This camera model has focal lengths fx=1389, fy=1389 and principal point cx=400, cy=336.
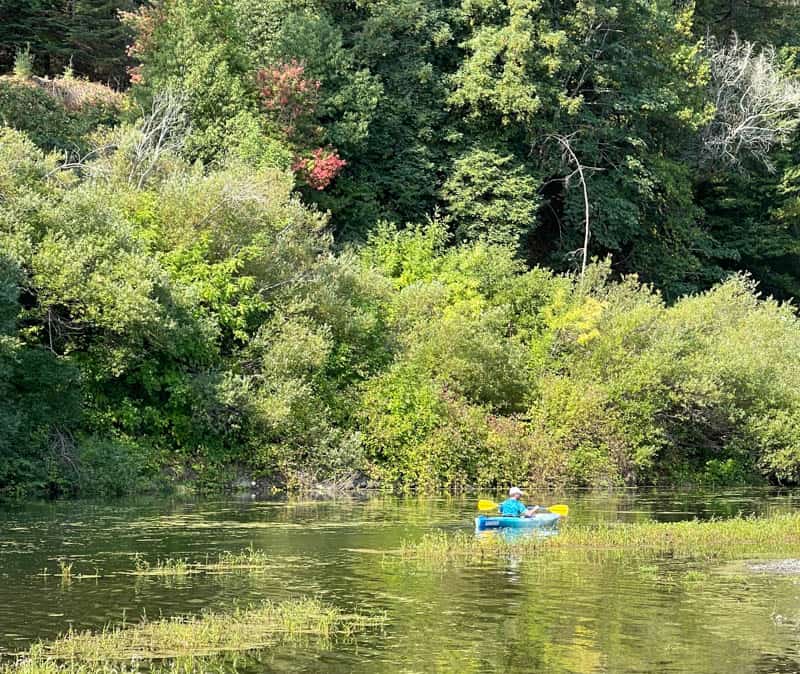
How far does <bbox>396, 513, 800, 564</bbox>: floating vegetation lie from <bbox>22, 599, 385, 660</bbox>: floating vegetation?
6.15 m

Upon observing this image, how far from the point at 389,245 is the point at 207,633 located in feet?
114

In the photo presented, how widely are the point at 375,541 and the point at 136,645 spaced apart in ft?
37.3

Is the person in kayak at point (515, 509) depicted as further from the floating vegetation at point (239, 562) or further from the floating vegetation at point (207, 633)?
the floating vegetation at point (207, 633)

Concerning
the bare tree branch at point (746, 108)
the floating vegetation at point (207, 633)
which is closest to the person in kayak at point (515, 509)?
the floating vegetation at point (207, 633)

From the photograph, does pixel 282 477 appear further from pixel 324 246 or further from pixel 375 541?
pixel 375 541

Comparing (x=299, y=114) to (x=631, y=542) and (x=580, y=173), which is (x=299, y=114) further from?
(x=631, y=542)

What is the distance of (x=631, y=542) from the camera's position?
27.6 m

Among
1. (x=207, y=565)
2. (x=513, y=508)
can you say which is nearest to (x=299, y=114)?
(x=513, y=508)

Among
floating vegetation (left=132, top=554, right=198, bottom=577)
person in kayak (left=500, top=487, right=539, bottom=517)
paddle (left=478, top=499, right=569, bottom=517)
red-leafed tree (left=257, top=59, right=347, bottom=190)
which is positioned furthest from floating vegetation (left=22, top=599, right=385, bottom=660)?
red-leafed tree (left=257, top=59, right=347, bottom=190)

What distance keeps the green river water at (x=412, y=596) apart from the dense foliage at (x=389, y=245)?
734 cm

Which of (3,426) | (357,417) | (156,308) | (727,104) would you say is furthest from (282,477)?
(727,104)

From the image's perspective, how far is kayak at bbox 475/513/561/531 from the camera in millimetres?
29875

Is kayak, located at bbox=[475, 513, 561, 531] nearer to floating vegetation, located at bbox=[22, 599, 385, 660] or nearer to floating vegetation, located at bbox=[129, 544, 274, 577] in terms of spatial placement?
floating vegetation, located at bbox=[129, 544, 274, 577]

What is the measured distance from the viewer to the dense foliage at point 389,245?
3797 centimetres
